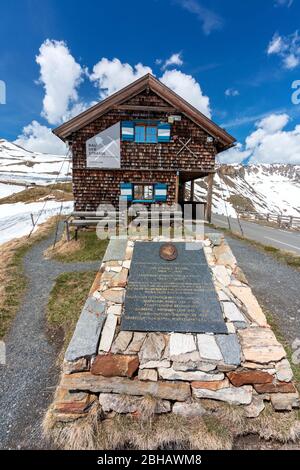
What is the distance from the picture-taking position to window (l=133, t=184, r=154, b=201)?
14.7 meters

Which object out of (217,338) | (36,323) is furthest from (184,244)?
(36,323)

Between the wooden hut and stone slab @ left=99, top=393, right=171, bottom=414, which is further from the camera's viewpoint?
the wooden hut

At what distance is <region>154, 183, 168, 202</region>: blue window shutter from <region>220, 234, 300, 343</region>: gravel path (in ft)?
18.6

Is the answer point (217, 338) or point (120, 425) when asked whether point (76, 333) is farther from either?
point (217, 338)

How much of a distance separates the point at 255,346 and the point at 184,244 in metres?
2.41

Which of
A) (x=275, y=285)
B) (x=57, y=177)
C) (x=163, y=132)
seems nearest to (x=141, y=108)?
(x=163, y=132)

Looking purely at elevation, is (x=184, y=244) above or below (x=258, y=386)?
above

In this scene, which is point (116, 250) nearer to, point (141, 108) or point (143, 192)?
point (143, 192)

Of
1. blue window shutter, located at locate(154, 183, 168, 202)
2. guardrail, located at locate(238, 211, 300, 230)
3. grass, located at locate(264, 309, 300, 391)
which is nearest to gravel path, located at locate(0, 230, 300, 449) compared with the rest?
grass, located at locate(264, 309, 300, 391)

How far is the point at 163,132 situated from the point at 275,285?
10.5m

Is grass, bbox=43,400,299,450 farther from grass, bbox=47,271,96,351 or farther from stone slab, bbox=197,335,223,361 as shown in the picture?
grass, bbox=47,271,96,351

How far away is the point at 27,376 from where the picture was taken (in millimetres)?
4336

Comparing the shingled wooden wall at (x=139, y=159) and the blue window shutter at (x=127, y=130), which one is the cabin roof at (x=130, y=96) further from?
the blue window shutter at (x=127, y=130)

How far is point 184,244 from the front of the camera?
5383 millimetres
